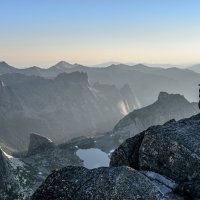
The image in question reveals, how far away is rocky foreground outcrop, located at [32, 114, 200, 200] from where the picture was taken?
88.5ft

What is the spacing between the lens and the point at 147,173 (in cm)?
3269

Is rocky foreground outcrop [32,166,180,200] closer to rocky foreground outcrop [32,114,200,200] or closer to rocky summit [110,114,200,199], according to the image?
rocky foreground outcrop [32,114,200,200]

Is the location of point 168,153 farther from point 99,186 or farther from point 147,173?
point 99,186

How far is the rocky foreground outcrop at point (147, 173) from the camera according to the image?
27.0 m

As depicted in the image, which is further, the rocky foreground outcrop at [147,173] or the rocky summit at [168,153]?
the rocky summit at [168,153]

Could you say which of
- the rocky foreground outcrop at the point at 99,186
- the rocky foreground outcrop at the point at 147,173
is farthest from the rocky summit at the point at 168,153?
the rocky foreground outcrop at the point at 99,186

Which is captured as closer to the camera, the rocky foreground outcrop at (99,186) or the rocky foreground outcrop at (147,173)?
the rocky foreground outcrop at (99,186)

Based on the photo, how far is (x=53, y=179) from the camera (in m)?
28.9

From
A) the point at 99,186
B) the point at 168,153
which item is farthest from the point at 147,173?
the point at 99,186

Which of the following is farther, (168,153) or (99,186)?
(168,153)

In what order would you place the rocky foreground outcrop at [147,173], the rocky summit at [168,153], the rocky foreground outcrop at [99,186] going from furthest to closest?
1. the rocky summit at [168,153]
2. the rocky foreground outcrop at [147,173]
3. the rocky foreground outcrop at [99,186]

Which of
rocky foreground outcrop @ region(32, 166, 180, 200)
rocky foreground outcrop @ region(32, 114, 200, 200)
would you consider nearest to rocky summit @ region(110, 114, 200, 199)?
rocky foreground outcrop @ region(32, 114, 200, 200)

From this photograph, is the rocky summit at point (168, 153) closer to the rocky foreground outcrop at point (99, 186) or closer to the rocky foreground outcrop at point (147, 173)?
the rocky foreground outcrop at point (147, 173)

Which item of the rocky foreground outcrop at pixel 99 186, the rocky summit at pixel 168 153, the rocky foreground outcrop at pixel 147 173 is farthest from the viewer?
the rocky summit at pixel 168 153
